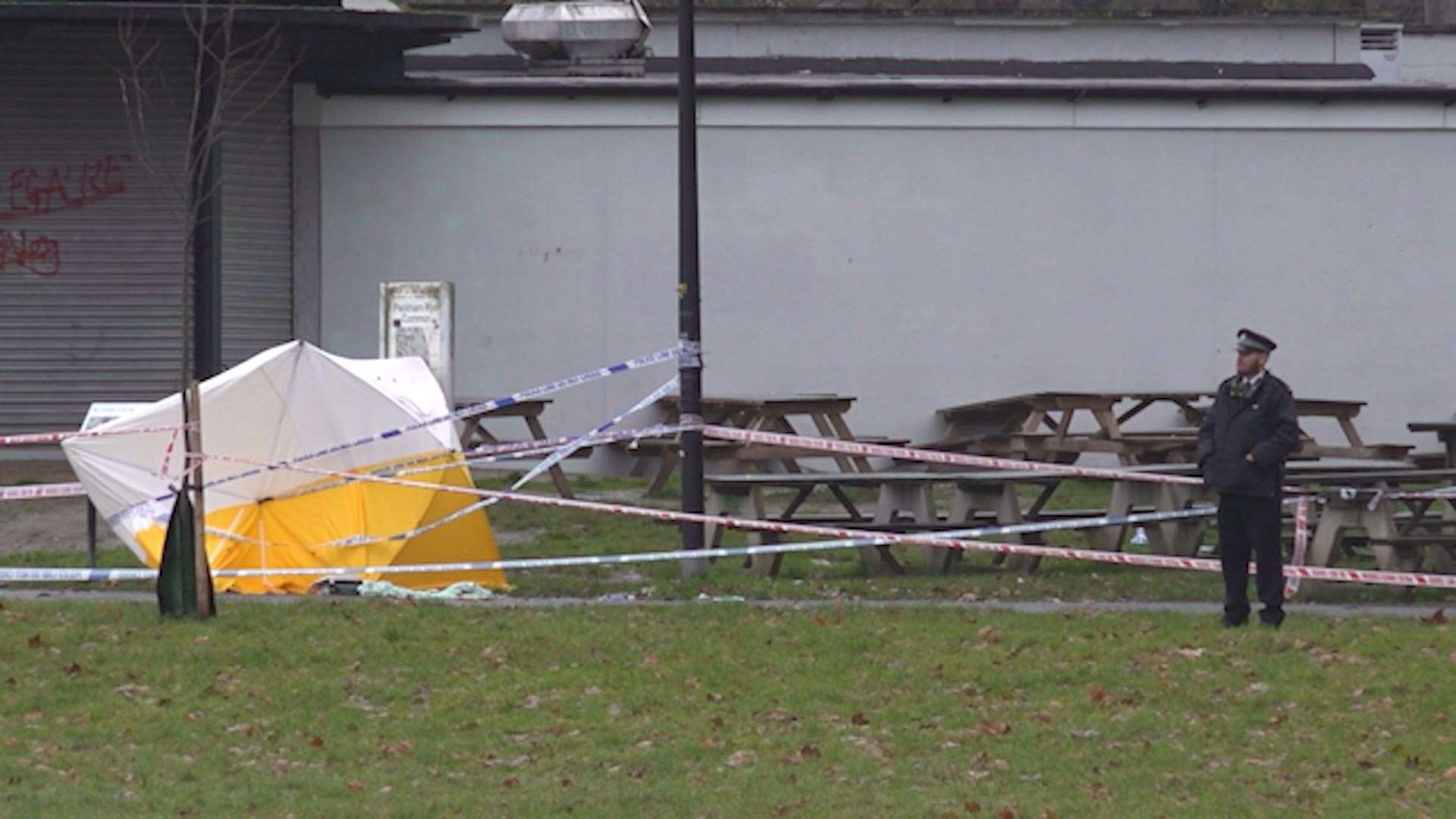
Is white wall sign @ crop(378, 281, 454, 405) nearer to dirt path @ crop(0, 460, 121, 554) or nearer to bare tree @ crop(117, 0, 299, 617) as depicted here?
bare tree @ crop(117, 0, 299, 617)

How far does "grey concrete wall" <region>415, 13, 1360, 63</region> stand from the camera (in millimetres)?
26938

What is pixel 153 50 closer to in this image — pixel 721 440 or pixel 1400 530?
pixel 721 440

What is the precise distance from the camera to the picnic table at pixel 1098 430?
19.1 metres

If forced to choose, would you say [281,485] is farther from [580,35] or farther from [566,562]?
[580,35]

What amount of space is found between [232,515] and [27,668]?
273cm

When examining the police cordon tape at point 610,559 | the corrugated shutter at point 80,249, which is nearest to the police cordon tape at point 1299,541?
the police cordon tape at point 610,559

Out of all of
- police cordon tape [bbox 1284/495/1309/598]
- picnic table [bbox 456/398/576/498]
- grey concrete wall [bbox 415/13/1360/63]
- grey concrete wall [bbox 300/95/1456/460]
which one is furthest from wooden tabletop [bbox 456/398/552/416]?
police cordon tape [bbox 1284/495/1309/598]

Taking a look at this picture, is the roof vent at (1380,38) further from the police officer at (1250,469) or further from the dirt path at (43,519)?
the police officer at (1250,469)

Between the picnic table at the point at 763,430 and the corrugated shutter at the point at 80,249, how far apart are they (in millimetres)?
4698

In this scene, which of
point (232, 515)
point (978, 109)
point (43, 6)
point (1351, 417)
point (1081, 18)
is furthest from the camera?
point (1081, 18)

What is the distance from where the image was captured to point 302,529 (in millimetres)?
13844

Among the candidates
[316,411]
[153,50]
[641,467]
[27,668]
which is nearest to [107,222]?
[153,50]

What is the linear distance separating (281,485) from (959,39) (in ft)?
51.2

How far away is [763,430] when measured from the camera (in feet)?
64.0
